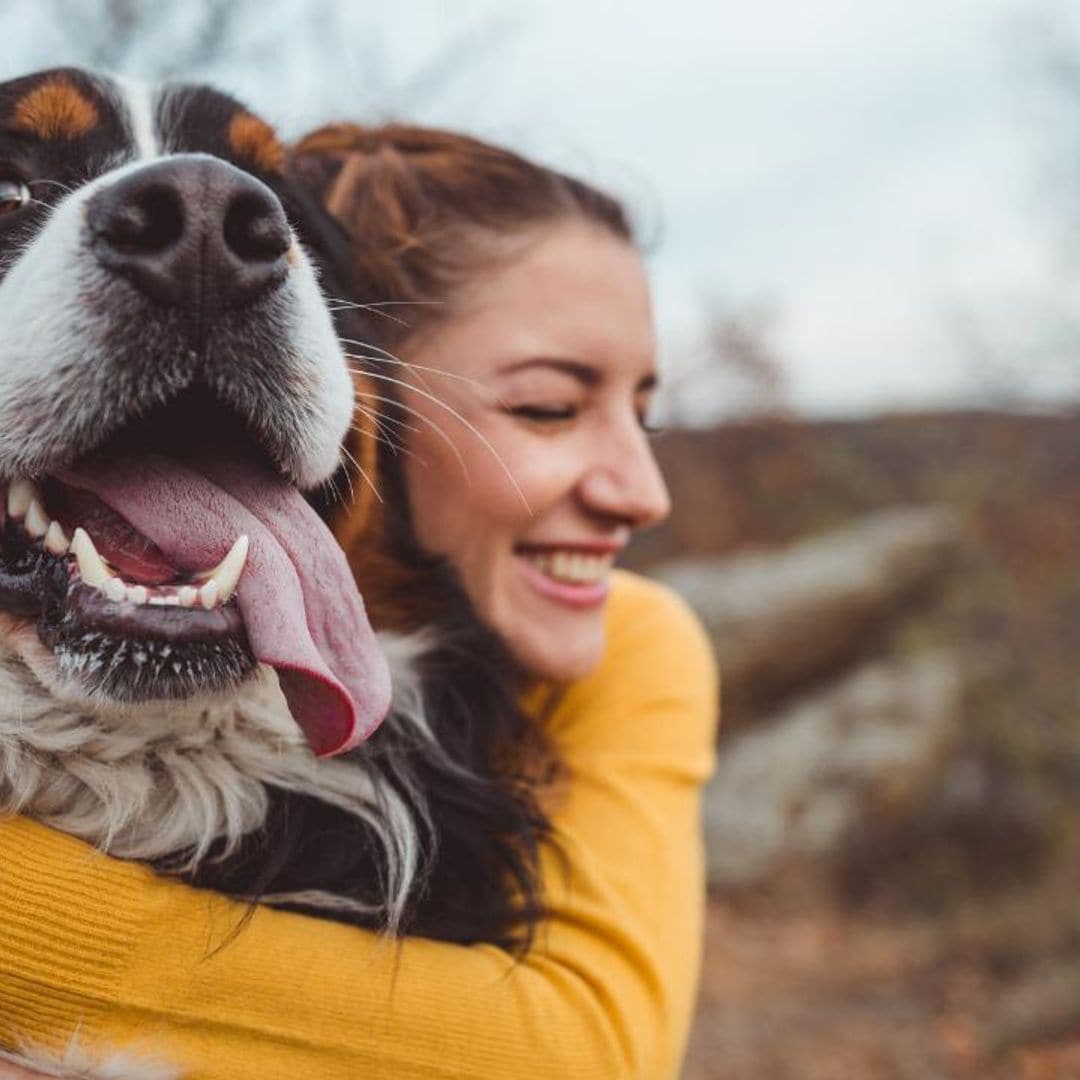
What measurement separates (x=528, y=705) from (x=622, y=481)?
477mm

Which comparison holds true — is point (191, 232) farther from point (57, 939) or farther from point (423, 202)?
point (423, 202)

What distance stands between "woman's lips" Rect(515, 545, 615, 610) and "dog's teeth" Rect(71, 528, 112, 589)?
99cm

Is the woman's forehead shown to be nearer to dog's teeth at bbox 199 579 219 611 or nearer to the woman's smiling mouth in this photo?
the woman's smiling mouth

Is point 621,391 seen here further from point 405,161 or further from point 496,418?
point 405,161

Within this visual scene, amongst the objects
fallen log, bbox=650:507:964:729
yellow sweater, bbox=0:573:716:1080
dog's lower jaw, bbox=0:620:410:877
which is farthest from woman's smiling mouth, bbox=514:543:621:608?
fallen log, bbox=650:507:964:729

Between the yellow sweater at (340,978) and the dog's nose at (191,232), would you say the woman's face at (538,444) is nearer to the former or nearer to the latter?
the yellow sweater at (340,978)

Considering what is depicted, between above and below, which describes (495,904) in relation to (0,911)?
below

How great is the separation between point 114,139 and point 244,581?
73 centimetres

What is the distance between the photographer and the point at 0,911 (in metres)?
1.48

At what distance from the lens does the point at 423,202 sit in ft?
7.97

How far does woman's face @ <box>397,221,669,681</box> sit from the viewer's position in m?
2.24

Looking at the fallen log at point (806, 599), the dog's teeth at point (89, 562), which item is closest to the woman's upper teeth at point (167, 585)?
the dog's teeth at point (89, 562)

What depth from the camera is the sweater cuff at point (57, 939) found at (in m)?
1.48

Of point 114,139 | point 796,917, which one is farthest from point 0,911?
point 796,917
